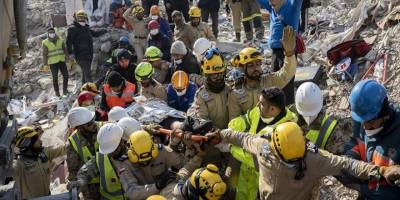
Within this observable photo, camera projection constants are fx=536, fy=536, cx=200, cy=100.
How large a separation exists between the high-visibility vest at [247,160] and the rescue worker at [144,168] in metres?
0.62

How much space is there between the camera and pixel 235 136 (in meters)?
4.63

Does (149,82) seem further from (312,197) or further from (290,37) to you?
(312,197)

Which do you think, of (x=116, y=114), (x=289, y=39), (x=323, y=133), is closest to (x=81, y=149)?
(x=116, y=114)

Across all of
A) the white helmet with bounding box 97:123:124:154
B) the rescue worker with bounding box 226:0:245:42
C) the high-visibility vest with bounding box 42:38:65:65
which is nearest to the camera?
the white helmet with bounding box 97:123:124:154

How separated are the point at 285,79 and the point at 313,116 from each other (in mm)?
1048

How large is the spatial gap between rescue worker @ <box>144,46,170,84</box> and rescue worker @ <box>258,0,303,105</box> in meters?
2.02

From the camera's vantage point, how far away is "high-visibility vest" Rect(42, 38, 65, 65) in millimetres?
11883

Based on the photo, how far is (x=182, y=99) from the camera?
691 cm

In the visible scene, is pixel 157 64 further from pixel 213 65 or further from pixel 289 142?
pixel 289 142

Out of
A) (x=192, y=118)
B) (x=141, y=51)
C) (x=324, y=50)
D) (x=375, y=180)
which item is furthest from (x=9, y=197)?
(x=141, y=51)

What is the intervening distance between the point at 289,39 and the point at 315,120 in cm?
106

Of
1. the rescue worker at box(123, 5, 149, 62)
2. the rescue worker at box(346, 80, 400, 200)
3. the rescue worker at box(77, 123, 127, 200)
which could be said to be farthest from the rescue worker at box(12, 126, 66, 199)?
the rescue worker at box(123, 5, 149, 62)

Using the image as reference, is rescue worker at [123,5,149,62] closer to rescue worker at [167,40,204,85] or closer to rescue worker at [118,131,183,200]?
rescue worker at [167,40,204,85]

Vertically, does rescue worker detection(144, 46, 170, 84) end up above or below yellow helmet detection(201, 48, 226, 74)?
below
